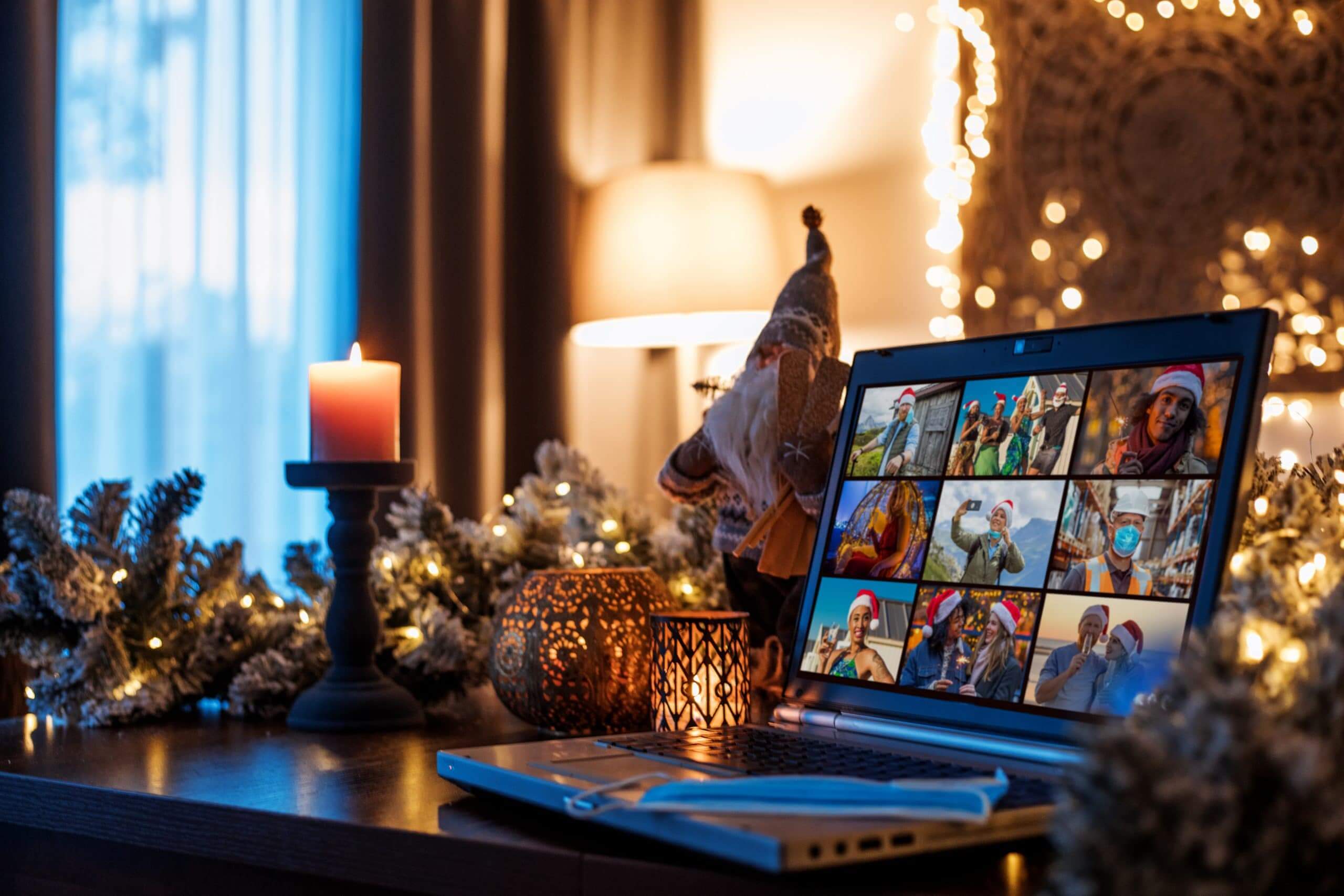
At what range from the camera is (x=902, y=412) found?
74 cm

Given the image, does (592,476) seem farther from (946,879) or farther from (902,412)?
(946,879)

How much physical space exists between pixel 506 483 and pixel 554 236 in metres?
0.42

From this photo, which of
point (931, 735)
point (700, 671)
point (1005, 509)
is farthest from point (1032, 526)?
point (700, 671)

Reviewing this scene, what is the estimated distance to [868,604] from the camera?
2.29 ft

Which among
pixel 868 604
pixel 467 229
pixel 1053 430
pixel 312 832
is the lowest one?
pixel 312 832

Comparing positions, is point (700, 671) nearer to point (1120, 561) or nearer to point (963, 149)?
point (1120, 561)

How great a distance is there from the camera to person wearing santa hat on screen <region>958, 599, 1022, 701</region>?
0.61 m

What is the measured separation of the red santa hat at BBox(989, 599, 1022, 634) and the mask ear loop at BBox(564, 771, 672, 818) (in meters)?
0.21

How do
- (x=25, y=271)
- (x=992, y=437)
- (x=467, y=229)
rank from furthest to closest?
(x=467, y=229)
(x=25, y=271)
(x=992, y=437)

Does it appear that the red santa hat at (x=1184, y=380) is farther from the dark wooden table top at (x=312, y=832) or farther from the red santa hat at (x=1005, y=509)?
the dark wooden table top at (x=312, y=832)

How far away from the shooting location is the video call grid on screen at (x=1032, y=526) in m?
0.58

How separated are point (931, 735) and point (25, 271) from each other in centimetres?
121

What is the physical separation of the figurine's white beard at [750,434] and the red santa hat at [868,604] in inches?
7.9

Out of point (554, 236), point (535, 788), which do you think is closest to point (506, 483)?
point (554, 236)
